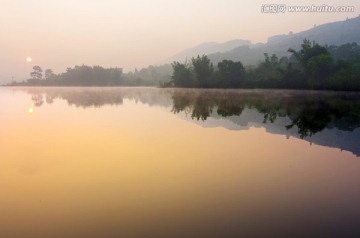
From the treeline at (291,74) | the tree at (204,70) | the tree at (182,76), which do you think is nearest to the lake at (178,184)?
the treeline at (291,74)

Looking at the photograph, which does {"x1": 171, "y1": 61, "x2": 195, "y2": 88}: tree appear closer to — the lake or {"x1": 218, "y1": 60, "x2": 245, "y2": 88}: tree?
{"x1": 218, "y1": 60, "x2": 245, "y2": 88}: tree

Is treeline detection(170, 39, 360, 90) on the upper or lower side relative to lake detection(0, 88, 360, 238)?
upper

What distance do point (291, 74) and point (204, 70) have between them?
24444 mm

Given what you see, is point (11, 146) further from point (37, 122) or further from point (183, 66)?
point (183, 66)

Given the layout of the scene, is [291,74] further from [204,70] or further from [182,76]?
[182,76]

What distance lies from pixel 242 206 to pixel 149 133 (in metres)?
10.2

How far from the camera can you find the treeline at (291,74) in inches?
2402

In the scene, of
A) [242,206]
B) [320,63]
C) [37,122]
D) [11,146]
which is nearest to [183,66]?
[320,63]

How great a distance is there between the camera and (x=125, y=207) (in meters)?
6.85

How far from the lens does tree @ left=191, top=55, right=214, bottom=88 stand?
85312mm

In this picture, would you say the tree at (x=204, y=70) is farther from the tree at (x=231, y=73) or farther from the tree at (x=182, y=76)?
the tree at (x=231, y=73)

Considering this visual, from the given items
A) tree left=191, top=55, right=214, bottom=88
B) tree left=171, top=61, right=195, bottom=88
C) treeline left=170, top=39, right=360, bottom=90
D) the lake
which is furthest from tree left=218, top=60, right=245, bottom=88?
the lake

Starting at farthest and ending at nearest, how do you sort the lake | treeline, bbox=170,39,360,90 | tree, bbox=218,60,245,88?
tree, bbox=218,60,245,88 → treeline, bbox=170,39,360,90 → the lake

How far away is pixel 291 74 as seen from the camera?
6881 centimetres
